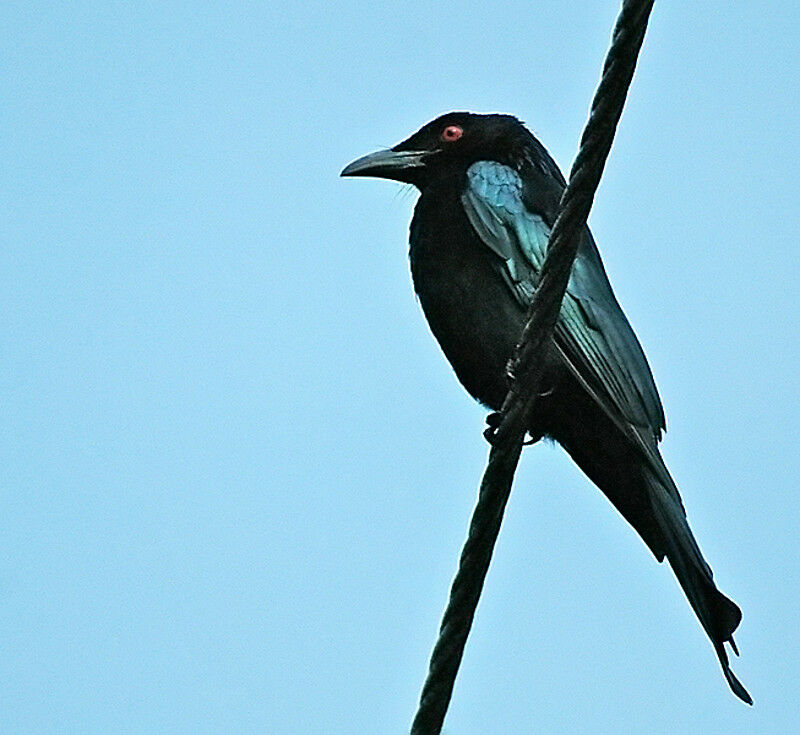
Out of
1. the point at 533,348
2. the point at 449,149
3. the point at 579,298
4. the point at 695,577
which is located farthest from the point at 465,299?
the point at 533,348

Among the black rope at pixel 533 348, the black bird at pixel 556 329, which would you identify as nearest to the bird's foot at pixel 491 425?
the black bird at pixel 556 329

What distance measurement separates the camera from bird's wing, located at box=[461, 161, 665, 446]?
5.46 meters

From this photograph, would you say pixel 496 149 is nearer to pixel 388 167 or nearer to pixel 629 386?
pixel 388 167

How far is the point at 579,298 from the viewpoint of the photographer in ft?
18.7

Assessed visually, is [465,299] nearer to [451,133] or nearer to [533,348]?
[451,133]

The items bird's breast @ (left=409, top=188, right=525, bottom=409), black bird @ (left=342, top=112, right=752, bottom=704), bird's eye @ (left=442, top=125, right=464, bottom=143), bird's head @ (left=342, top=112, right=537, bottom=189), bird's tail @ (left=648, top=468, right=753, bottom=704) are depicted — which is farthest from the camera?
bird's eye @ (left=442, top=125, right=464, bottom=143)

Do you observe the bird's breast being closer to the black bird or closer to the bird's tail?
the black bird

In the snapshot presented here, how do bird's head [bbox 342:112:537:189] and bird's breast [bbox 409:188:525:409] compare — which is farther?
bird's head [bbox 342:112:537:189]

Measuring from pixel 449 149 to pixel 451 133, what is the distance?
96 mm

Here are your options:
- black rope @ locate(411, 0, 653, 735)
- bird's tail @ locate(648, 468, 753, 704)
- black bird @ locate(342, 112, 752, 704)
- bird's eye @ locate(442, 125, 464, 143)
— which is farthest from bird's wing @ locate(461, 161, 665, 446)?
black rope @ locate(411, 0, 653, 735)

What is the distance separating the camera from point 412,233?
6488 mm

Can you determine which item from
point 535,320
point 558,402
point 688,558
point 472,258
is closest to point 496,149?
point 472,258

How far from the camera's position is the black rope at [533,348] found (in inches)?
128

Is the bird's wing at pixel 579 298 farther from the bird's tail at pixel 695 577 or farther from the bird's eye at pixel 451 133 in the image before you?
the bird's eye at pixel 451 133
